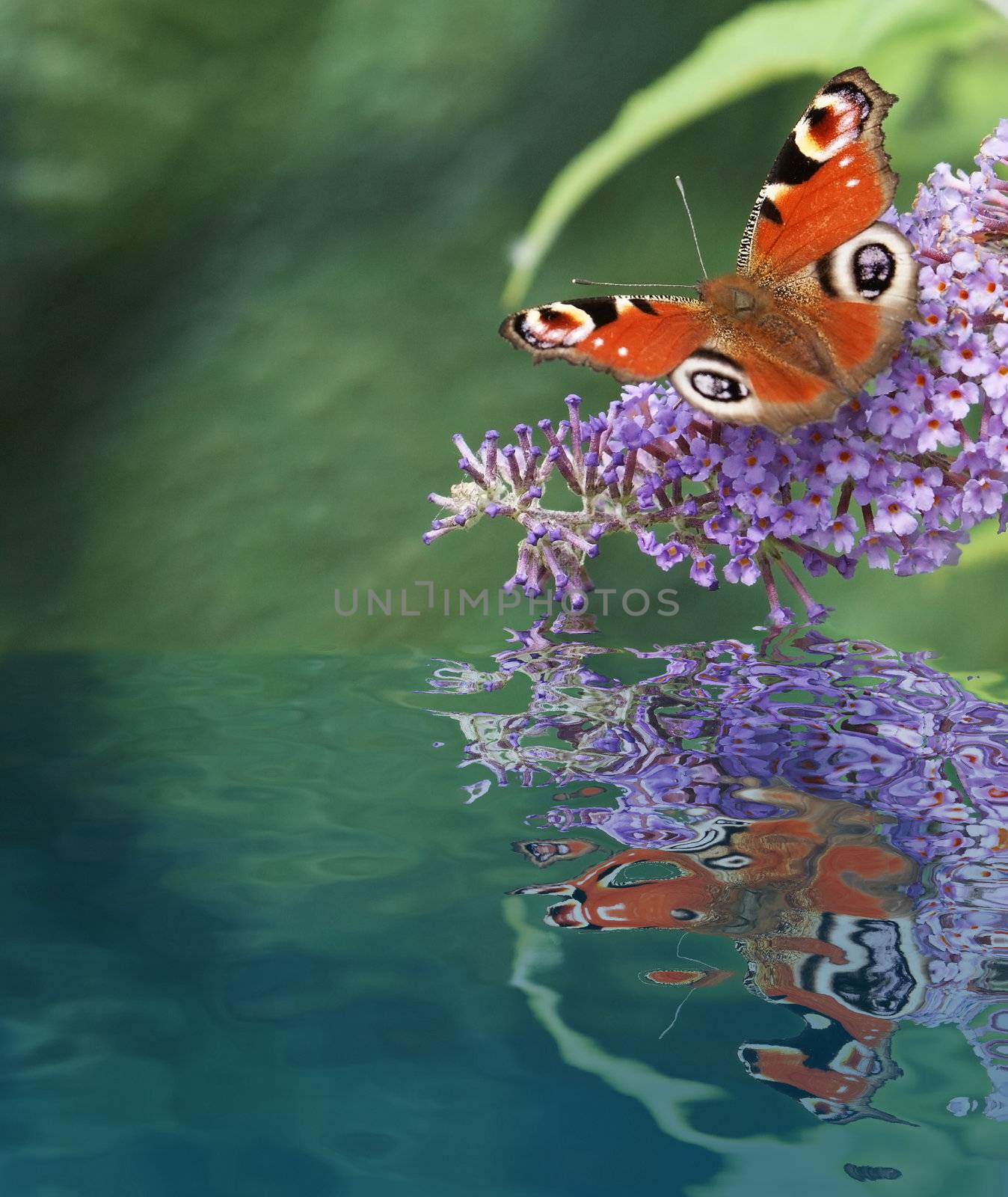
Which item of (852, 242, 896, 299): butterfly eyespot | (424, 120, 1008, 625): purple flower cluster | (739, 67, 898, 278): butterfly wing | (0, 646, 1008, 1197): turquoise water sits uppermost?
(739, 67, 898, 278): butterfly wing

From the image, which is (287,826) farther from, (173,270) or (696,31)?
(696,31)

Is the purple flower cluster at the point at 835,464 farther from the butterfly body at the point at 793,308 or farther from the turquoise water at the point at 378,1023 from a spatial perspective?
the turquoise water at the point at 378,1023

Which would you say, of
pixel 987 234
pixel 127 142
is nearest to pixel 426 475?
pixel 127 142

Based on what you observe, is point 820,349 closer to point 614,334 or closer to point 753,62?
point 614,334

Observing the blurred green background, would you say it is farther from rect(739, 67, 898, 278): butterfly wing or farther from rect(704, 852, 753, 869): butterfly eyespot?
rect(704, 852, 753, 869): butterfly eyespot

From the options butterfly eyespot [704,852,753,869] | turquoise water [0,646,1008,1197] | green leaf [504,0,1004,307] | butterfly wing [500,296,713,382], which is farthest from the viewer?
green leaf [504,0,1004,307]

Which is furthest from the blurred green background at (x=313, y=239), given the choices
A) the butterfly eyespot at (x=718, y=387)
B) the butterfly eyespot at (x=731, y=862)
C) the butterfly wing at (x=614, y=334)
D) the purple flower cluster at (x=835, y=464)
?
the butterfly eyespot at (x=731, y=862)

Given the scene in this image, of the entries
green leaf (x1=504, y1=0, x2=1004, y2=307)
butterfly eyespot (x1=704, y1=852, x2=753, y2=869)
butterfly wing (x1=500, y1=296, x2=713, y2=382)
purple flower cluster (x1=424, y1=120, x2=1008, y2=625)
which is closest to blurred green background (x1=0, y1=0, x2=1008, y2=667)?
green leaf (x1=504, y1=0, x2=1004, y2=307)
